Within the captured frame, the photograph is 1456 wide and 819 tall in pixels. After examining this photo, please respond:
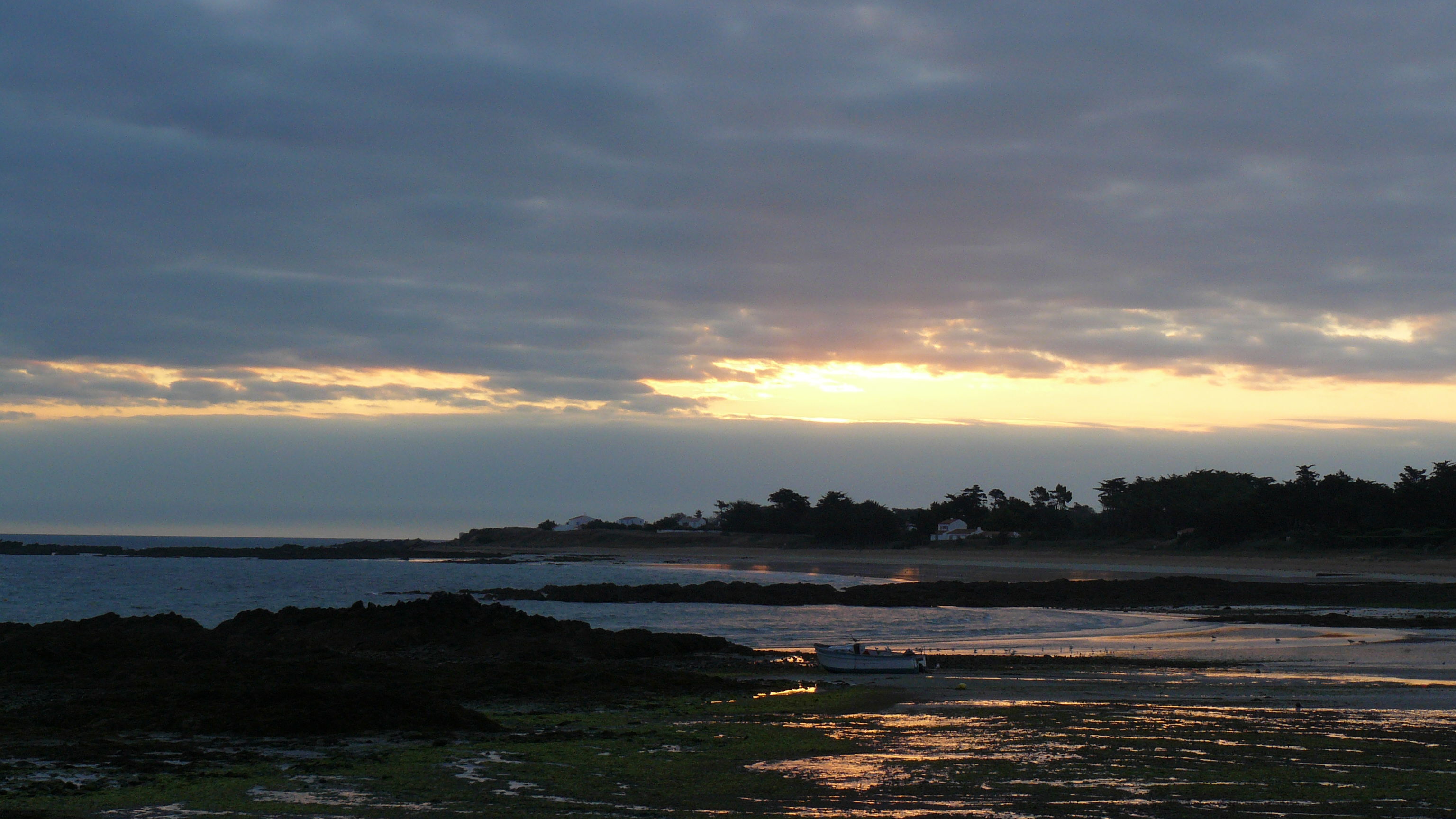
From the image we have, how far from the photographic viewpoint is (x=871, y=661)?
25.0m

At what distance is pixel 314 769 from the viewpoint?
13555mm

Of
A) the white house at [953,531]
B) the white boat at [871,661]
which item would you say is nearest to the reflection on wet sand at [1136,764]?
the white boat at [871,661]

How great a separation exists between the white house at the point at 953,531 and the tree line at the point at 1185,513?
1495 millimetres

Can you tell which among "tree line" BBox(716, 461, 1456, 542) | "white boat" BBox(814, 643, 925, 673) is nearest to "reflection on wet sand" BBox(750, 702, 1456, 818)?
"white boat" BBox(814, 643, 925, 673)

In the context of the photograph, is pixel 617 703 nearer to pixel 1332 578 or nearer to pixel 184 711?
pixel 184 711

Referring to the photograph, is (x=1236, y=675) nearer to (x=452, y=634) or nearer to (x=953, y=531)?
(x=452, y=634)

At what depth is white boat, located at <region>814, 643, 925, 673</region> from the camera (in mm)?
24891

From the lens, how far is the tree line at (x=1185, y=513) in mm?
80875

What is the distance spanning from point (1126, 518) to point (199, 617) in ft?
284

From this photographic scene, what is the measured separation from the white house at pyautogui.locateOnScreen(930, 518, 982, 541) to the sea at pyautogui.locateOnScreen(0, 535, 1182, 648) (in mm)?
34532

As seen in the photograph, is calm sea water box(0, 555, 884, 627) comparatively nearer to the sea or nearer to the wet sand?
the sea

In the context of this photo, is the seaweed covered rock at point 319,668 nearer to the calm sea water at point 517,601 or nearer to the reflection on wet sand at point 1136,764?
the reflection on wet sand at point 1136,764

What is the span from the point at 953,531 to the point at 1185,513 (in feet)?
110

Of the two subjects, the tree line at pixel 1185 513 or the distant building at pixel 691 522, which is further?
the distant building at pixel 691 522
